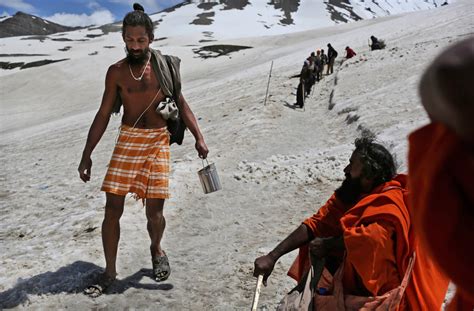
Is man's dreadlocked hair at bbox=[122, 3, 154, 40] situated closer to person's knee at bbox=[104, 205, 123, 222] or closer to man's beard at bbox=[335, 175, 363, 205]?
person's knee at bbox=[104, 205, 123, 222]

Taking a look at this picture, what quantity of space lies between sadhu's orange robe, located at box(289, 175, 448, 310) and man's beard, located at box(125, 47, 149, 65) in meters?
2.15

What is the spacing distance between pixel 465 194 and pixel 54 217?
536 centimetres

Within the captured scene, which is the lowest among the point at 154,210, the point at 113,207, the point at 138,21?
the point at 154,210

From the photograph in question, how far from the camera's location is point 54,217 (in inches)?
218

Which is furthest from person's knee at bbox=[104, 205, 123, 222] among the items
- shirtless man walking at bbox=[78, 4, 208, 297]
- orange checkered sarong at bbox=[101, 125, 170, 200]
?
orange checkered sarong at bbox=[101, 125, 170, 200]

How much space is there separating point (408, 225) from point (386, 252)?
0.50 ft

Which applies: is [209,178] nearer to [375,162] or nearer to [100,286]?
[100,286]

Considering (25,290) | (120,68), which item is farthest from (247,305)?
(120,68)

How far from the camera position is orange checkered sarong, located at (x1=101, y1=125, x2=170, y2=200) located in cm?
346

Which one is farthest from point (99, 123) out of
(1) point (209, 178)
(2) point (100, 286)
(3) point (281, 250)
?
(3) point (281, 250)

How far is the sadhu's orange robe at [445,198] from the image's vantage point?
94 centimetres

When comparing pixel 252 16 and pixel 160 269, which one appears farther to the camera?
pixel 252 16

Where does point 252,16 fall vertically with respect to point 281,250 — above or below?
above

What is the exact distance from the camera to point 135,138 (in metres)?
3.55
